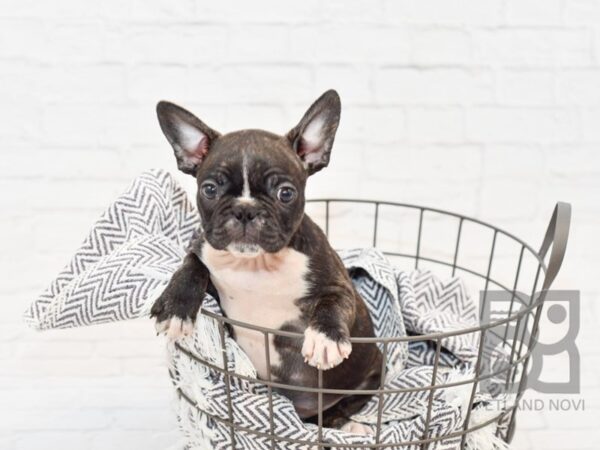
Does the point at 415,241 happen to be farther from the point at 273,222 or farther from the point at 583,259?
the point at 273,222

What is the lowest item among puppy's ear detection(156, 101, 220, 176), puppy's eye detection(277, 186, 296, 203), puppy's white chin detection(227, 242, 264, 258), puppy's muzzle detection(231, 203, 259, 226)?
puppy's white chin detection(227, 242, 264, 258)

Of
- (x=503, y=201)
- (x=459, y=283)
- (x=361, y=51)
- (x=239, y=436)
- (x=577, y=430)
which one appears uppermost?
(x=361, y=51)

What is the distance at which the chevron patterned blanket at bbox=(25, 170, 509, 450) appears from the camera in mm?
Answer: 1174

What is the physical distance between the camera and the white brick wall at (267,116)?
69.8 inches

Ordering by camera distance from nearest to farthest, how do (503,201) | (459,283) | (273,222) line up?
(273,222)
(459,283)
(503,201)

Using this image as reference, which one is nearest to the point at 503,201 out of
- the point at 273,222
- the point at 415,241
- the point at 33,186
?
the point at 415,241

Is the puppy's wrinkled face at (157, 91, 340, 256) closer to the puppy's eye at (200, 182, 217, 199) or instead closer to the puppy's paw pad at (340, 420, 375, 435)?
the puppy's eye at (200, 182, 217, 199)

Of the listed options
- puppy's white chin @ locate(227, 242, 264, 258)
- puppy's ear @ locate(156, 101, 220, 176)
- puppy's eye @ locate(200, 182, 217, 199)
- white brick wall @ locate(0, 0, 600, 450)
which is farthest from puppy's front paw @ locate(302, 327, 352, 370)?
white brick wall @ locate(0, 0, 600, 450)

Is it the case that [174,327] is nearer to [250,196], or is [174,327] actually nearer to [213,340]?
[213,340]

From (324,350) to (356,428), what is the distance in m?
0.31

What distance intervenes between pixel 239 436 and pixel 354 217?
860mm

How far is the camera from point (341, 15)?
5.86 feet

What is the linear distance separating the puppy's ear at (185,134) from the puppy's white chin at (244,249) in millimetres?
185

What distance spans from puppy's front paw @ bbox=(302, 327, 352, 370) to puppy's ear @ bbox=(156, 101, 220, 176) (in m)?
0.34
